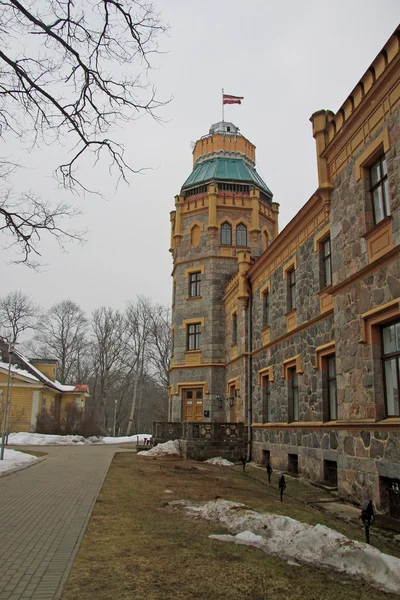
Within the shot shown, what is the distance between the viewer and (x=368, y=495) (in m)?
8.98

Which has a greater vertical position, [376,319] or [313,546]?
[376,319]

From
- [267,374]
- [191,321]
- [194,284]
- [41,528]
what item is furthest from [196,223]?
[41,528]

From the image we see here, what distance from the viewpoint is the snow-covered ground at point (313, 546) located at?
Answer: 16.1 ft

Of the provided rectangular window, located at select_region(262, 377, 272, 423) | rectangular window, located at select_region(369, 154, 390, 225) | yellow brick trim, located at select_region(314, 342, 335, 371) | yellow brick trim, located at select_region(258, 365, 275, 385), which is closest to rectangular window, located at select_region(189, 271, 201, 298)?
yellow brick trim, located at select_region(258, 365, 275, 385)

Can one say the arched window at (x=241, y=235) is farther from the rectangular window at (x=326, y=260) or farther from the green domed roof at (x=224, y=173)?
the rectangular window at (x=326, y=260)

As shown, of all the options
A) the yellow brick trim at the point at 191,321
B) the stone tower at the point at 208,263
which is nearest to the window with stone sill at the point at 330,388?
the stone tower at the point at 208,263

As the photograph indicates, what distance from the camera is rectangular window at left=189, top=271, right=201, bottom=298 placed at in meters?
27.4

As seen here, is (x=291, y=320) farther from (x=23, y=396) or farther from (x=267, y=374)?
(x=23, y=396)

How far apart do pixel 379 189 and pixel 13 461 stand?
14408 millimetres

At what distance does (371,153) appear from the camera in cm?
963

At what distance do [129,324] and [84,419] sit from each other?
17.6 meters

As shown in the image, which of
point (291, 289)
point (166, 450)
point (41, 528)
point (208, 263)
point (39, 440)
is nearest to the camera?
point (41, 528)

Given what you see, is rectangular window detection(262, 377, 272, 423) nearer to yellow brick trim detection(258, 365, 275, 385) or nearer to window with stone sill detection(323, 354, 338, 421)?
yellow brick trim detection(258, 365, 275, 385)

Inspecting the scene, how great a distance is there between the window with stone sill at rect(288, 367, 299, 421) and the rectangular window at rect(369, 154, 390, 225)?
712cm
